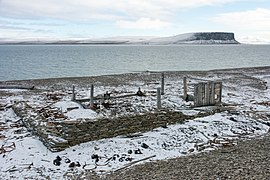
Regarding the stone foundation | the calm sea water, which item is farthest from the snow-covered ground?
the calm sea water

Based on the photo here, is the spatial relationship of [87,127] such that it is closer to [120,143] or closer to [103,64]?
[120,143]

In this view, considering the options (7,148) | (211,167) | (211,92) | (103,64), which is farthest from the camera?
(103,64)

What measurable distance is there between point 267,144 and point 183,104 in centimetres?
654

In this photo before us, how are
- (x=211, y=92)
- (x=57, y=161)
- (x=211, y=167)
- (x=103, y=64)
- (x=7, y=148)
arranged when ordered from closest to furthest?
1. (x=211, y=167)
2. (x=57, y=161)
3. (x=7, y=148)
4. (x=211, y=92)
5. (x=103, y=64)

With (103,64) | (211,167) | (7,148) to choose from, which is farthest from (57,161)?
(103,64)

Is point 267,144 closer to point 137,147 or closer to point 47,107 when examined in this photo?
point 137,147

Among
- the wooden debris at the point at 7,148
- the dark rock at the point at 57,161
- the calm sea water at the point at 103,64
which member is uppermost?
the wooden debris at the point at 7,148

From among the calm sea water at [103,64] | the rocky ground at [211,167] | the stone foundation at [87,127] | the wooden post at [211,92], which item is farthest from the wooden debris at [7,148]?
the calm sea water at [103,64]

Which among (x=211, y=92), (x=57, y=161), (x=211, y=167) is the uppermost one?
(x=211, y=92)

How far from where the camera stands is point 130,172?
9852 millimetres

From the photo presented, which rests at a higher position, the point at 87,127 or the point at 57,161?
the point at 87,127

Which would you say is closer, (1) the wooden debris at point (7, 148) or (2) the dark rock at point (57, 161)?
(2) the dark rock at point (57, 161)

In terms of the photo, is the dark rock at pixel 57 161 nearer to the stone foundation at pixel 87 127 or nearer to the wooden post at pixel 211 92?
the stone foundation at pixel 87 127

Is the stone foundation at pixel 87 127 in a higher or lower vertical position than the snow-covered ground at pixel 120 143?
higher
